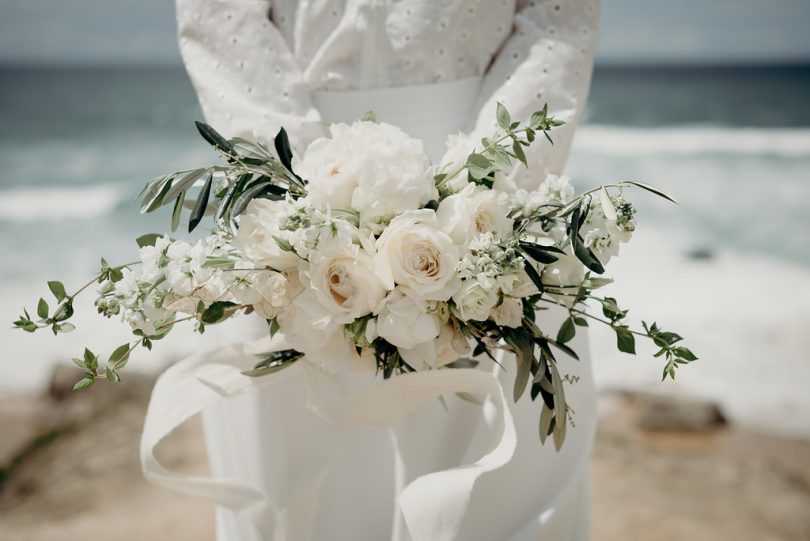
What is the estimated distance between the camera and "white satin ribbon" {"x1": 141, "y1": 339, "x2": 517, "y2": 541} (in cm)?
112

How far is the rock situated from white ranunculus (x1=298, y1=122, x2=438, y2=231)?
11.7ft

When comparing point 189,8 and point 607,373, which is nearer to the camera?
point 189,8

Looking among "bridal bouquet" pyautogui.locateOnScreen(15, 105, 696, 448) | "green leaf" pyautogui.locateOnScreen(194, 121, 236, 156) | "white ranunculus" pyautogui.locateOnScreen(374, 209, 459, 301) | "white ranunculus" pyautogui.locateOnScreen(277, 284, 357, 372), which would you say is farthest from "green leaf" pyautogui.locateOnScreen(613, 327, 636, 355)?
"green leaf" pyautogui.locateOnScreen(194, 121, 236, 156)

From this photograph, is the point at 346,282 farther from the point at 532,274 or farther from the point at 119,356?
the point at 119,356

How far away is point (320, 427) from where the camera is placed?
1.45m

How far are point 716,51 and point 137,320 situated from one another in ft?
101

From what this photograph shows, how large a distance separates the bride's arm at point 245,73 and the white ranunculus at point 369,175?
353 millimetres

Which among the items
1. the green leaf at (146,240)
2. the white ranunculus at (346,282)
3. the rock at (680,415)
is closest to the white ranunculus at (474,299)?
the white ranunculus at (346,282)

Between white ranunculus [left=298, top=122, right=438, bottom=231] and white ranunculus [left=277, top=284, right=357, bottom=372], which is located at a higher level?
white ranunculus [left=298, top=122, right=438, bottom=231]

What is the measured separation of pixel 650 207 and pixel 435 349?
9.31 meters

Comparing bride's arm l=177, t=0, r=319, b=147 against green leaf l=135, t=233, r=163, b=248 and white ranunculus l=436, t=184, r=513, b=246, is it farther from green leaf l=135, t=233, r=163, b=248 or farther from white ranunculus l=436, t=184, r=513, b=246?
white ranunculus l=436, t=184, r=513, b=246

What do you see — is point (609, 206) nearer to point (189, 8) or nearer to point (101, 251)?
point (189, 8)

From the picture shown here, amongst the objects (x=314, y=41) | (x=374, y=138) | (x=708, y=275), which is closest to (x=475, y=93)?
(x=314, y=41)

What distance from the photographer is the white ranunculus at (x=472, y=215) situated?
102 centimetres
